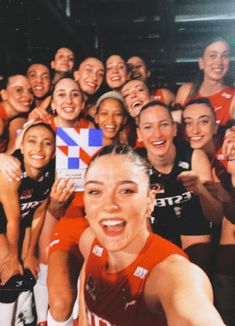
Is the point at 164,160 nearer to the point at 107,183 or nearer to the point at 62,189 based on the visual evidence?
the point at 107,183

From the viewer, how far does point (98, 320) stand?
1.78 metres

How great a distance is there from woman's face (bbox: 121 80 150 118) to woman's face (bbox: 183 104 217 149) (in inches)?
8.7

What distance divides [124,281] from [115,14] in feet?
4.34

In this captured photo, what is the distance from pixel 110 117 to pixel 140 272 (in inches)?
32.3

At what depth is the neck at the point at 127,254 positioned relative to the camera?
68.2 inches

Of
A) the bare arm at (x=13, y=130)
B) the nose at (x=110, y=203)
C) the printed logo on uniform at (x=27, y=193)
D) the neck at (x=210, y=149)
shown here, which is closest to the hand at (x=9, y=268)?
the printed logo on uniform at (x=27, y=193)

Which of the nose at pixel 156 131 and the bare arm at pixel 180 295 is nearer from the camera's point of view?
the bare arm at pixel 180 295

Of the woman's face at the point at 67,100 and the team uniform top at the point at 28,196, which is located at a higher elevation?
the woman's face at the point at 67,100

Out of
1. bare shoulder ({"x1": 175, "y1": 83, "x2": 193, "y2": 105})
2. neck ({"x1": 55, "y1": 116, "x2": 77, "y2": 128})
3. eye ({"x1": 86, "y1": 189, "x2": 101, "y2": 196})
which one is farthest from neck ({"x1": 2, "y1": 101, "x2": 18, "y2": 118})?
bare shoulder ({"x1": 175, "y1": 83, "x2": 193, "y2": 105})

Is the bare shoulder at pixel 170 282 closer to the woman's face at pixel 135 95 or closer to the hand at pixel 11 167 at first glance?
the woman's face at pixel 135 95

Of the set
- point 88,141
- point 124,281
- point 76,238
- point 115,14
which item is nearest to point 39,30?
point 115,14

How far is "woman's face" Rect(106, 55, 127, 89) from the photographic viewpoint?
214 cm

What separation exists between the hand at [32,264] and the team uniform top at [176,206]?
0.64 meters

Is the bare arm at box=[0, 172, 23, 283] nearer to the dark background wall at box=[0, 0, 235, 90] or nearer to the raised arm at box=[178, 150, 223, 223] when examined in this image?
the dark background wall at box=[0, 0, 235, 90]
